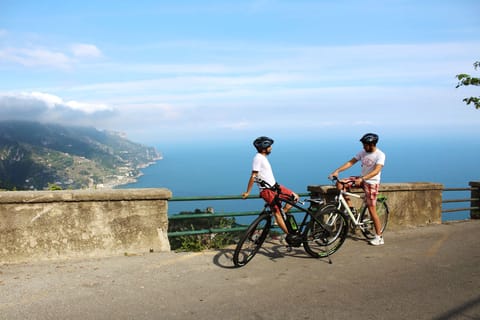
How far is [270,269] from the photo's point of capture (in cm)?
573

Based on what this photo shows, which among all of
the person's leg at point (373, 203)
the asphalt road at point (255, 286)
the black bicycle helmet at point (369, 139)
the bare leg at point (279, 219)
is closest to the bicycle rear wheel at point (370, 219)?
the person's leg at point (373, 203)

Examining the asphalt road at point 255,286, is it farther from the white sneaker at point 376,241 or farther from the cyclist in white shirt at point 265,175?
the cyclist in white shirt at point 265,175

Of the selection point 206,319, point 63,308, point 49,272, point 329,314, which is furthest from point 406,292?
point 49,272

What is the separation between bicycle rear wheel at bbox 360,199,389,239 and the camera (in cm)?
750

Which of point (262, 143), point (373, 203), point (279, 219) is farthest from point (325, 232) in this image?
point (262, 143)

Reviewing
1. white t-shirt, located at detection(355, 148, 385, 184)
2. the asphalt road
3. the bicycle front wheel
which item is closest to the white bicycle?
white t-shirt, located at detection(355, 148, 385, 184)

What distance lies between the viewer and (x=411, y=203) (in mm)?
8883

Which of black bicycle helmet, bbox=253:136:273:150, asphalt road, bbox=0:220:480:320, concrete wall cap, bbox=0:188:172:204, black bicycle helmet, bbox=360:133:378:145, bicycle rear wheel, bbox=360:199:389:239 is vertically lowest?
asphalt road, bbox=0:220:480:320

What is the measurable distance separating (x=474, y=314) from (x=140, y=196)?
15.1 feet

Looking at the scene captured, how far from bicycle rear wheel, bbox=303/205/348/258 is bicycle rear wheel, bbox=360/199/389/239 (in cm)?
95

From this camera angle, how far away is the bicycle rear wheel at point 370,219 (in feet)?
24.6

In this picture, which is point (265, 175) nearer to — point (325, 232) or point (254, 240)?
point (254, 240)

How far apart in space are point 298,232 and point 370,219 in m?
2.12

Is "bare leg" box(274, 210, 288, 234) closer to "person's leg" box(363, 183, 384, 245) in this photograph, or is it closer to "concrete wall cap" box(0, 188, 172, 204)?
"concrete wall cap" box(0, 188, 172, 204)
